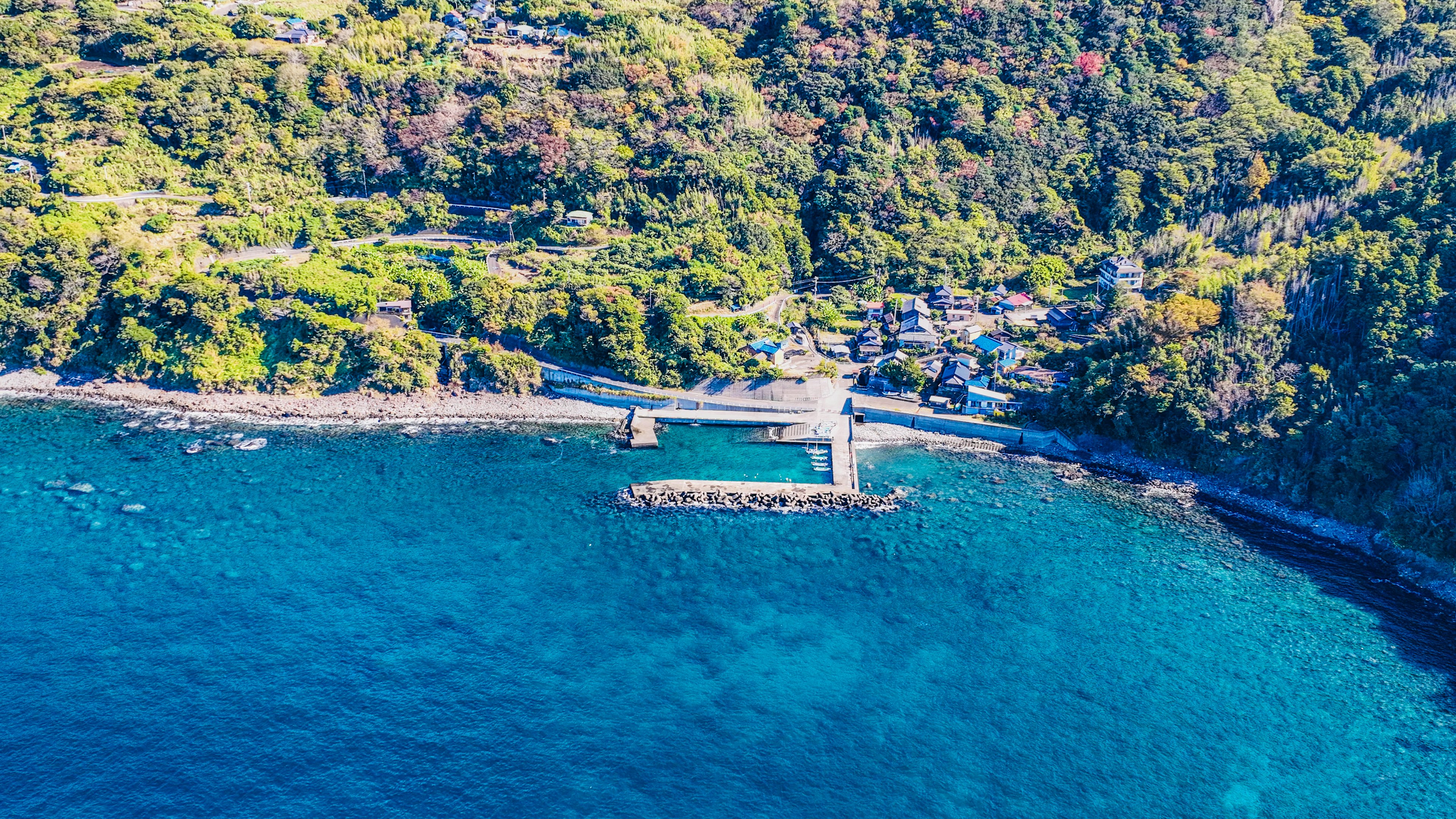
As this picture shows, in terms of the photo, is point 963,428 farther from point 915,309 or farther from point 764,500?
point 764,500

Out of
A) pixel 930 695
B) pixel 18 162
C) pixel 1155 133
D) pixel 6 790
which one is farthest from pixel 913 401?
pixel 18 162

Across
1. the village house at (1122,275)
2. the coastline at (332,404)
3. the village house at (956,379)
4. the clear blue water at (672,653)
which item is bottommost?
the clear blue water at (672,653)

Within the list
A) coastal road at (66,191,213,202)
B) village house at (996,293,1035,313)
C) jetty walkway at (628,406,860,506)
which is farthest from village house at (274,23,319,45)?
village house at (996,293,1035,313)

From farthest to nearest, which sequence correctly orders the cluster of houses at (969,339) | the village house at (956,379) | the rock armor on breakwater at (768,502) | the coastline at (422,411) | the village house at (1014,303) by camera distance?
the village house at (1014,303), the village house at (956,379), the cluster of houses at (969,339), the coastline at (422,411), the rock armor on breakwater at (768,502)

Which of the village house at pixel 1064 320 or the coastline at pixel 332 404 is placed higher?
the village house at pixel 1064 320

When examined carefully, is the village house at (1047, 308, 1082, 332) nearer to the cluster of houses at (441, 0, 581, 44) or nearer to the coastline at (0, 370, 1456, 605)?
the coastline at (0, 370, 1456, 605)

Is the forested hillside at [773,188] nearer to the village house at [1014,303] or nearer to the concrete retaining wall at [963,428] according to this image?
the concrete retaining wall at [963,428]

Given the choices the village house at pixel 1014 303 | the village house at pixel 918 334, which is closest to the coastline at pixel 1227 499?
the village house at pixel 918 334

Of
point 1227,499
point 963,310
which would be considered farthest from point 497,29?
point 1227,499
